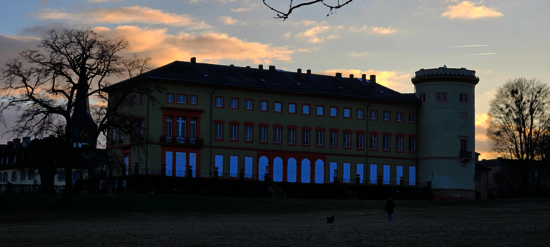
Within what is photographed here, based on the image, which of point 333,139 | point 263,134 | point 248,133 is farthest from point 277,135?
point 333,139

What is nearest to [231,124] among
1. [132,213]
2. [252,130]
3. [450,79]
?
[252,130]

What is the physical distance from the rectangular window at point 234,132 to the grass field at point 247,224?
617 inches

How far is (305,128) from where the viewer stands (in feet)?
278

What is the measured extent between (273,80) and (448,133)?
57.5ft

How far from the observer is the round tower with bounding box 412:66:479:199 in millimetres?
87375

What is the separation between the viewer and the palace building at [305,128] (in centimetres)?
7800

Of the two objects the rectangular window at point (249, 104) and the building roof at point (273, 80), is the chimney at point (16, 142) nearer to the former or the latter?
the building roof at point (273, 80)

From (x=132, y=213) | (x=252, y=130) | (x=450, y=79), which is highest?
(x=450, y=79)

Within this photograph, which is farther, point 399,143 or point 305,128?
point 399,143

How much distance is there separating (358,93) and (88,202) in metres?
38.0

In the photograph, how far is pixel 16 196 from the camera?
2359 inches

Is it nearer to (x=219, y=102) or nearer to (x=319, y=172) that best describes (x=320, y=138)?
(x=319, y=172)

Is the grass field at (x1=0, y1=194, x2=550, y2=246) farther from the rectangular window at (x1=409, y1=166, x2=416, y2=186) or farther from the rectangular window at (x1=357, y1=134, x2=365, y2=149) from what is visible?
the rectangular window at (x1=409, y1=166, x2=416, y2=186)

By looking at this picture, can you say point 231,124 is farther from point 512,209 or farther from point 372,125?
point 512,209
